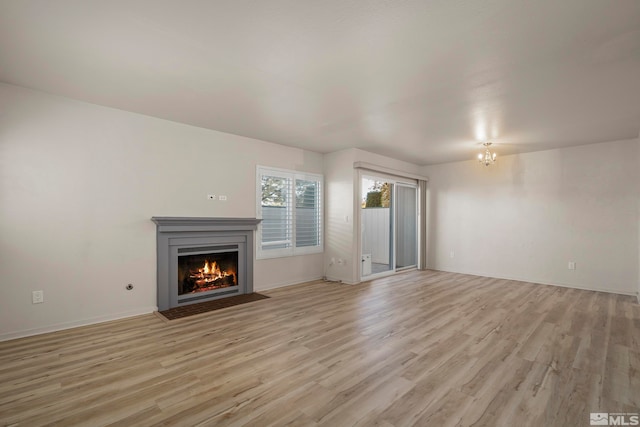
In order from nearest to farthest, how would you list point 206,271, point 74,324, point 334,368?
1. point 334,368
2. point 74,324
3. point 206,271

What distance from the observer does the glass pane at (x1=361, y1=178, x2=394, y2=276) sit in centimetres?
665

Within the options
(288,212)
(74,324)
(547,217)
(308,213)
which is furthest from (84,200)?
(547,217)

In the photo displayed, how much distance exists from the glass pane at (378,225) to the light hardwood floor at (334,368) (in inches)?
105

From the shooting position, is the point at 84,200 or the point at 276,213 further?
the point at 276,213

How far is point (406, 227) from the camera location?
718 centimetres

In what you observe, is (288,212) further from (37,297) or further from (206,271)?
(37,297)

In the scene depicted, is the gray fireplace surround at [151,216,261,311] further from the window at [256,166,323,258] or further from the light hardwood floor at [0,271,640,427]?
the light hardwood floor at [0,271,640,427]

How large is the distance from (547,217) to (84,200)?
293 inches

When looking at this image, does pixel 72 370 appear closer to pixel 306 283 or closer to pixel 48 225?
pixel 48 225

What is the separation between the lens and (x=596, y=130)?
14.7 feet

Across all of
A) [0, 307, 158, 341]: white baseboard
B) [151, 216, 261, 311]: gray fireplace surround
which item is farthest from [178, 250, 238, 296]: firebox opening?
[0, 307, 158, 341]: white baseboard

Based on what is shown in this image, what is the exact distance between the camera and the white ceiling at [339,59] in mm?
1966

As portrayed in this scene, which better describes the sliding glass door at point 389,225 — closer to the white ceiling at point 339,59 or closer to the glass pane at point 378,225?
the glass pane at point 378,225

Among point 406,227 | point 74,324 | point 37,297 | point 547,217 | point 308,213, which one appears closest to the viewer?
point 37,297
